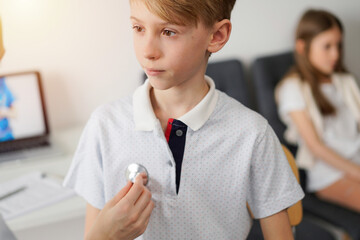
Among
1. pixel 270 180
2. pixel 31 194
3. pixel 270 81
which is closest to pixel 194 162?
pixel 270 180

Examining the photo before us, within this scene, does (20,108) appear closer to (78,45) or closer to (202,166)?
(78,45)

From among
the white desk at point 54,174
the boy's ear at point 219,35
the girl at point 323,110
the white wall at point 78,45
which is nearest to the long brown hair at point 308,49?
the girl at point 323,110

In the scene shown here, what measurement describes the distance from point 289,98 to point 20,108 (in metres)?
0.89

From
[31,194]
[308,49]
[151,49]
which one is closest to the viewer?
[151,49]

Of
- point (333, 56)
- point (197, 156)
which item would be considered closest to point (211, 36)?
point (197, 156)

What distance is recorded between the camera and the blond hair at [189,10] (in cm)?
50

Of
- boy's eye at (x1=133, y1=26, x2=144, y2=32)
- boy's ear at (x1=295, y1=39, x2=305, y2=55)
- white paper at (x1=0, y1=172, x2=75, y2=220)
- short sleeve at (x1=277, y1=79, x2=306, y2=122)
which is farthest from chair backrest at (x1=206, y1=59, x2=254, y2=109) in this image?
boy's eye at (x1=133, y1=26, x2=144, y2=32)

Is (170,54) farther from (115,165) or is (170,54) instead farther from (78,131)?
(78,131)

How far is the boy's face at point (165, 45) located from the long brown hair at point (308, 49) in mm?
1001

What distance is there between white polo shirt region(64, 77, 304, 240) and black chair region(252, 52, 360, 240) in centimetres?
73

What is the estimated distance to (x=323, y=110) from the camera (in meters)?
1.43

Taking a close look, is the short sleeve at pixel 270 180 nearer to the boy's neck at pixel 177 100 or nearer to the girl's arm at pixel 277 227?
the girl's arm at pixel 277 227

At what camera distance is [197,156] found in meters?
0.61

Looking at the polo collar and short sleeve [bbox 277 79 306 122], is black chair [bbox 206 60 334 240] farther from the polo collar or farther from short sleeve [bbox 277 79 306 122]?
the polo collar
